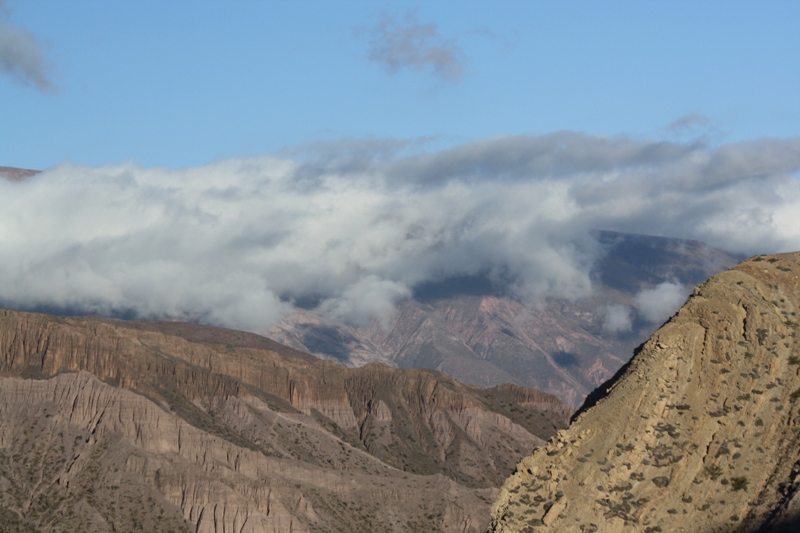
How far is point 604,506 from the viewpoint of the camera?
52.2m

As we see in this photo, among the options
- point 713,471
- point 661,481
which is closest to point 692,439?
point 713,471

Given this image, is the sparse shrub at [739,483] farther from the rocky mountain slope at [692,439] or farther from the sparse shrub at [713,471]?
the sparse shrub at [713,471]

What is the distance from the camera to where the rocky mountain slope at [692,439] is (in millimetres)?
51719

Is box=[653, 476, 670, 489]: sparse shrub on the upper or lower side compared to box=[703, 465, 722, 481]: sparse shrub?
lower

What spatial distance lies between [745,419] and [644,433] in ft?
13.3

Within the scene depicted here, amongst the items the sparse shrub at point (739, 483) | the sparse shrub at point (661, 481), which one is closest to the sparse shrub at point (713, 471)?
the sparse shrub at point (739, 483)

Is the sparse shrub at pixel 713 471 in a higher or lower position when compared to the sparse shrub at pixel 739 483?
higher

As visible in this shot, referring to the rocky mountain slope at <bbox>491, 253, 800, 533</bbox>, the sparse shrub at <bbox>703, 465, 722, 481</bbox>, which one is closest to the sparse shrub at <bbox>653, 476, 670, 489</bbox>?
the rocky mountain slope at <bbox>491, 253, 800, 533</bbox>

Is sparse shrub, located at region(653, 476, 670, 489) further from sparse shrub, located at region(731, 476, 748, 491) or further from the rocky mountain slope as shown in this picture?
sparse shrub, located at region(731, 476, 748, 491)

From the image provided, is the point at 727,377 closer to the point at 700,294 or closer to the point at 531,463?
the point at 700,294

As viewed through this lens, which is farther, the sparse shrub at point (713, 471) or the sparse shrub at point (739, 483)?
the sparse shrub at point (713, 471)

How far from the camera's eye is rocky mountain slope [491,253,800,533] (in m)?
51.7

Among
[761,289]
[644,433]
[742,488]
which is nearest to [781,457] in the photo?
[742,488]

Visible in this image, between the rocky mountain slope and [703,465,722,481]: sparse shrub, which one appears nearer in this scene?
the rocky mountain slope
